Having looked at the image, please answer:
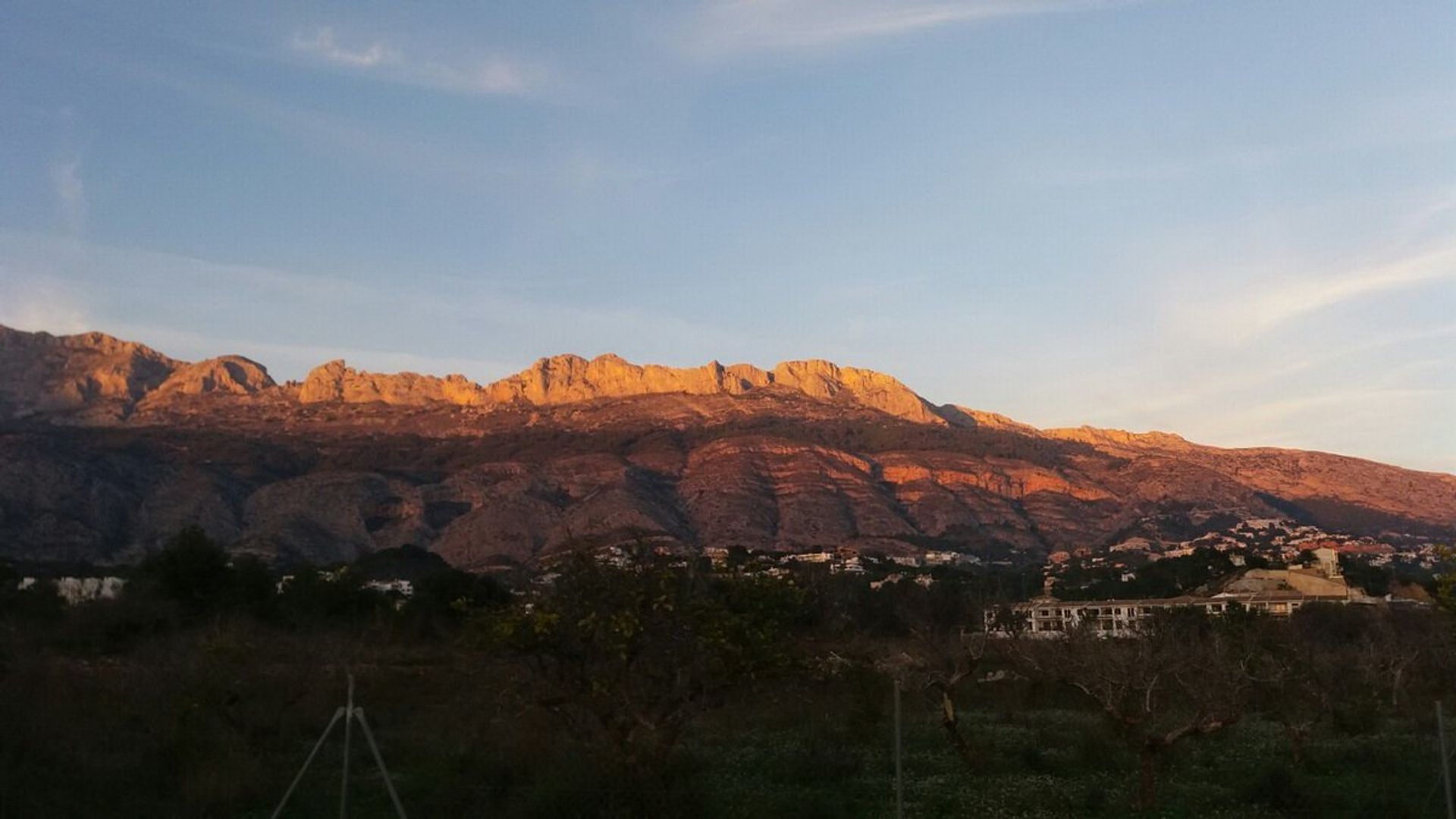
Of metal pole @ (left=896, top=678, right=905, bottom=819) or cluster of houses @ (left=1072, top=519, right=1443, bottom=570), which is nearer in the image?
metal pole @ (left=896, top=678, right=905, bottom=819)

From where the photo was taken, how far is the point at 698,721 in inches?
1155

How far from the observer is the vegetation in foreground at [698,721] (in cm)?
1497

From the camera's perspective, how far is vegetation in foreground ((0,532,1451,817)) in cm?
1497

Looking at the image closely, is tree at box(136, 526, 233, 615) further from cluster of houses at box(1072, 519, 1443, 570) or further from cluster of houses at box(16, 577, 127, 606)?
cluster of houses at box(1072, 519, 1443, 570)

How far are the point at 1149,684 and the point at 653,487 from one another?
4986 inches

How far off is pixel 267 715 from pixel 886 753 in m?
12.1

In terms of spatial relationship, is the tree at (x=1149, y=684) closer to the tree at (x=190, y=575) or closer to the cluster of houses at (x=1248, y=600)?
the cluster of houses at (x=1248, y=600)

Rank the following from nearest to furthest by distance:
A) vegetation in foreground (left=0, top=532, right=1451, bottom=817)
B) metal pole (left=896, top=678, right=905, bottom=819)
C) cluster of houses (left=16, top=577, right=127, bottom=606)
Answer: metal pole (left=896, top=678, right=905, bottom=819)
vegetation in foreground (left=0, top=532, right=1451, bottom=817)
cluster of houses (left=16, top=577, right=127, bottom=606)

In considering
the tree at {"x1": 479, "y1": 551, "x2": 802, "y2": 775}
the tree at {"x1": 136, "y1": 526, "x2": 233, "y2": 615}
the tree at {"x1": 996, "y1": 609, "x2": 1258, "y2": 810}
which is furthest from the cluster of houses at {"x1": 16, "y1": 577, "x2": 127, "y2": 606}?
the tree at {"x1": 996, "y1": 609, "x2": 1258, "y2": 810}

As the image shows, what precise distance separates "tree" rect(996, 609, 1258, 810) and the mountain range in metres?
80.6

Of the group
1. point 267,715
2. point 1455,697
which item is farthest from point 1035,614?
point 267,715

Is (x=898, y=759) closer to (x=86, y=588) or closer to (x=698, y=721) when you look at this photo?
(x=698, y=721)

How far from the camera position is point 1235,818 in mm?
15898

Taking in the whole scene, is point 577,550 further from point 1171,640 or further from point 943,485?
point 943,485
